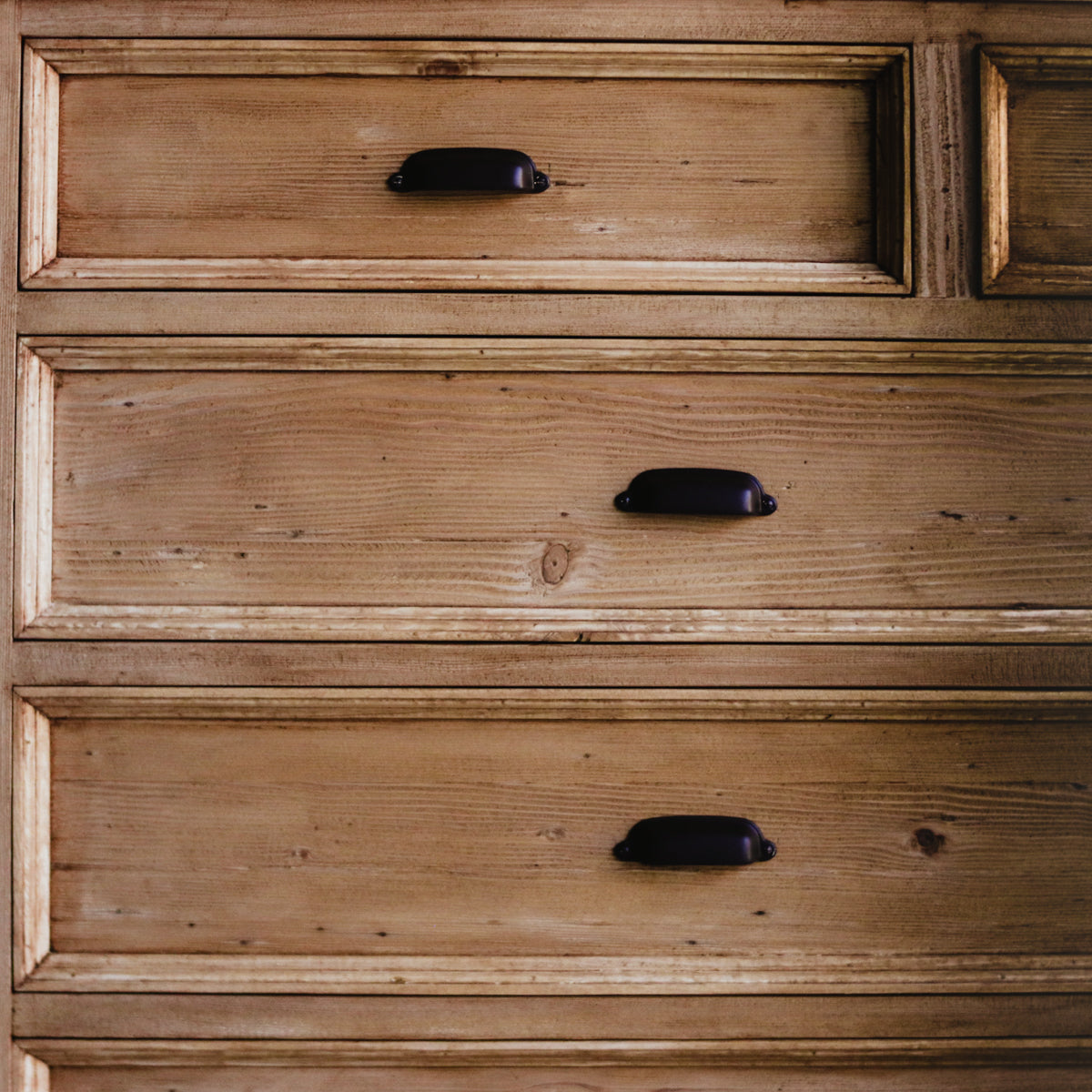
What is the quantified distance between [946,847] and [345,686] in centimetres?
46

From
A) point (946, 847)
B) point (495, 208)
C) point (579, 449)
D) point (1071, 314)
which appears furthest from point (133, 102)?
point (946, 847)

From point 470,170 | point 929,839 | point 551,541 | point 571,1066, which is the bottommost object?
point 571,1066

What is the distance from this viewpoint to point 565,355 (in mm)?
616

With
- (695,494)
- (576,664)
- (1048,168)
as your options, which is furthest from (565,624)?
(1048,168)

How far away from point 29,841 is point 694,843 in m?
0.48

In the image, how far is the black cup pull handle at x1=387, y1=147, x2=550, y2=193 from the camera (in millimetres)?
604

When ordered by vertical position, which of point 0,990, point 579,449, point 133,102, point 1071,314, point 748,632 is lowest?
point 0,990

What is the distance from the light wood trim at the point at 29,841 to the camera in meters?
0.60

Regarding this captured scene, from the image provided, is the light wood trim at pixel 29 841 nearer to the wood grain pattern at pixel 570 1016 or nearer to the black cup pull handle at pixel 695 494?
the wood grain pattern at pixel 570 1016

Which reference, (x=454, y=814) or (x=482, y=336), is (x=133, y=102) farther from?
(x=454, y=814)

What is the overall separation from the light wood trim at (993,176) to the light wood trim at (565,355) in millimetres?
61

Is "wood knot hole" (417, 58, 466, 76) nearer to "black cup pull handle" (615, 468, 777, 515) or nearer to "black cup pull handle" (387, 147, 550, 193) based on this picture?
"black cup pull handle" (387, 147, 550, 193)

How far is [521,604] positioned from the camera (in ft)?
2.04

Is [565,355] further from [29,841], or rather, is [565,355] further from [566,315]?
[29,841]
